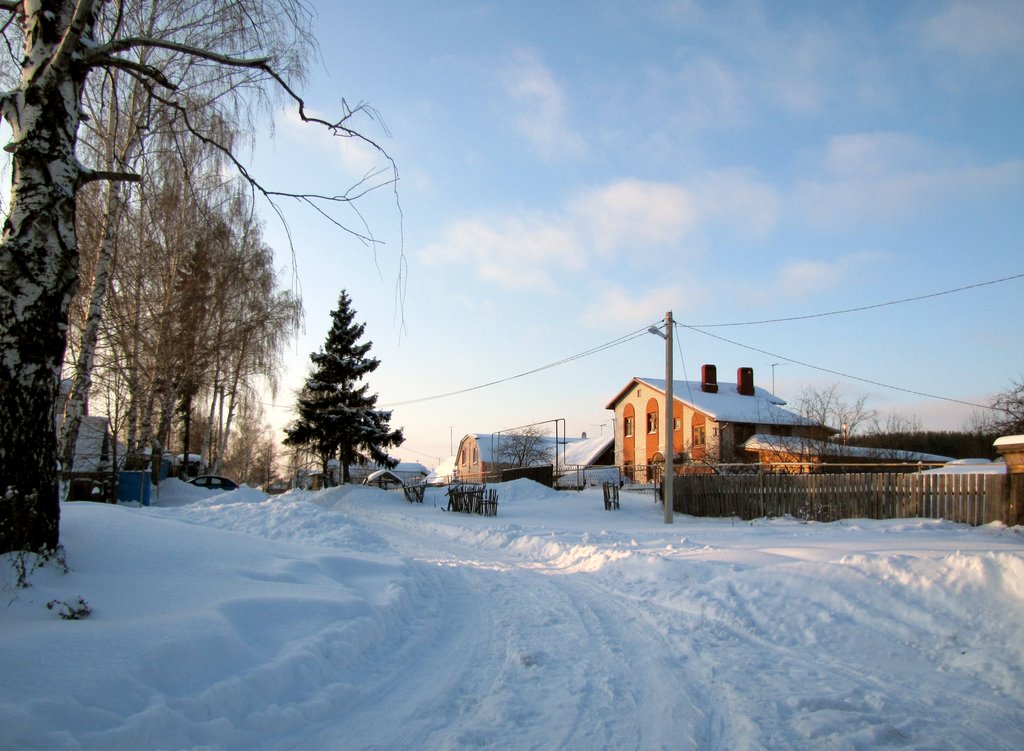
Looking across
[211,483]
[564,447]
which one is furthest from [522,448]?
[211,483]

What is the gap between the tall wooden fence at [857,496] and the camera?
14.6 m

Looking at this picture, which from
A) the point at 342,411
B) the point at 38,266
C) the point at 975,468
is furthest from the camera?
the point at 342,411

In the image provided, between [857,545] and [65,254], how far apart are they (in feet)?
38.4

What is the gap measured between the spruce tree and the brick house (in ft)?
52.7

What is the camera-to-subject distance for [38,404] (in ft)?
17.1

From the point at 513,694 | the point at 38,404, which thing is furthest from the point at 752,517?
the point at 38,404

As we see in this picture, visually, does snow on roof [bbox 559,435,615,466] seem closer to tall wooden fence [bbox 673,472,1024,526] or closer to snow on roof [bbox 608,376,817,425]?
snow on roof [bbox 608,376,817,425]

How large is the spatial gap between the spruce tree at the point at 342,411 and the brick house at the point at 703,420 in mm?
16067

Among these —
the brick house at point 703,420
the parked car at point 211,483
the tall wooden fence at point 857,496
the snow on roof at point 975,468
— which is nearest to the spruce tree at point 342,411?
the parked car at point 211,483

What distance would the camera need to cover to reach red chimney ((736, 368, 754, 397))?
158ft

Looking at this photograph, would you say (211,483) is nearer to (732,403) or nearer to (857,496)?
(857,496)

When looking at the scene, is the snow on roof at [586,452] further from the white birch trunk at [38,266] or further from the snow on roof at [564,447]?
the white birch trunk at [38,266]

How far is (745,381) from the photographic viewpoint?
48.4 metres

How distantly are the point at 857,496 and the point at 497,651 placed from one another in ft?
49.8
